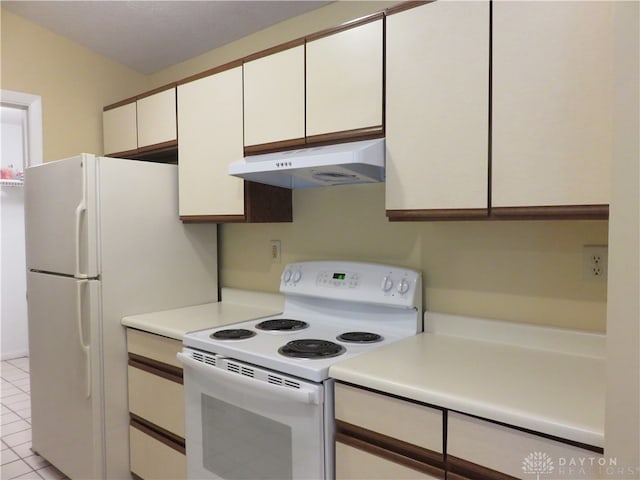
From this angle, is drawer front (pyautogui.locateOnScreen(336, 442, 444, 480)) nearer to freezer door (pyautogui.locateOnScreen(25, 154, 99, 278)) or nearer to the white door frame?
freezer door (pyautogui.locateOnScreen(25, 154, 99, 278))

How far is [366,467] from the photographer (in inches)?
54.8

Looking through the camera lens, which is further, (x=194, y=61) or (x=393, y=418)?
(x=194, y=61)

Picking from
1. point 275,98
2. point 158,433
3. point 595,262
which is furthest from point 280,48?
point 158,433

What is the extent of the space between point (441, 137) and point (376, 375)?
2.66 feet

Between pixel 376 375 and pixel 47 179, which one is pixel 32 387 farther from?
pixel 376 375

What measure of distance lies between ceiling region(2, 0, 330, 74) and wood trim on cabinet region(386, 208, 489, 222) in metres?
1.23

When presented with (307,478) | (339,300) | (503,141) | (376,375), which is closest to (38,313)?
(339,300)

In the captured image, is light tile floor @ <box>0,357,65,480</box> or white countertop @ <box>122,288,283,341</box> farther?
light tile floor @ <box>0,357,65,480</box>

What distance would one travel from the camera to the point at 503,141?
1.41 m

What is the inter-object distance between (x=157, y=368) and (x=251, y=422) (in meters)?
0.69

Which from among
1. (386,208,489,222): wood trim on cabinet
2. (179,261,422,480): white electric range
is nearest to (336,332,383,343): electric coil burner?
(179,261,422,480): white electric range

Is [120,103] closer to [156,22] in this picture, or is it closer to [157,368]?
[156,22]

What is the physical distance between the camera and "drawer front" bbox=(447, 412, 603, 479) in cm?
105

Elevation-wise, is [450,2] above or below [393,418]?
above
